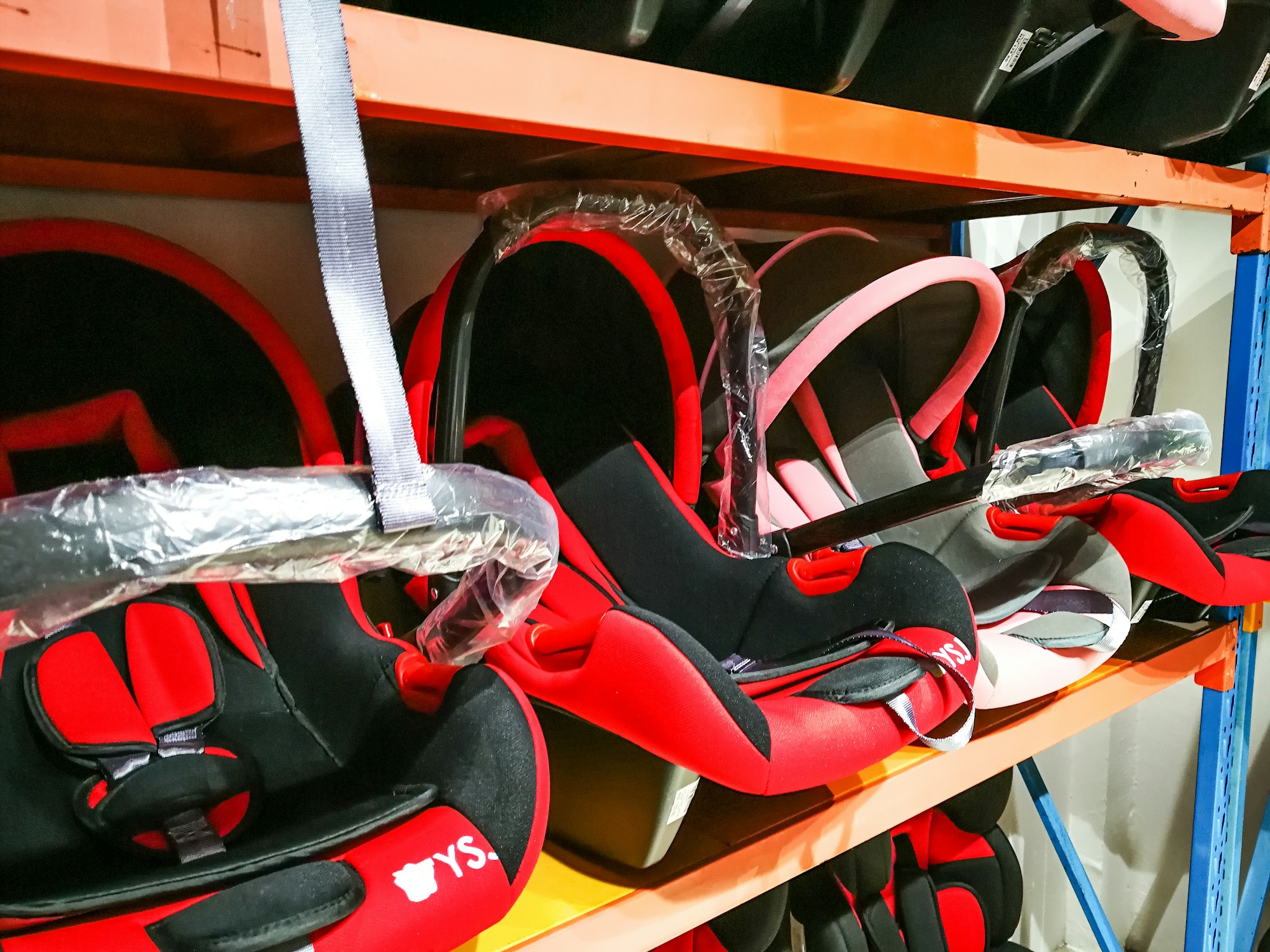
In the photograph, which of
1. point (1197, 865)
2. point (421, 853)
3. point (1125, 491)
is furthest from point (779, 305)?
point (1197, 865)

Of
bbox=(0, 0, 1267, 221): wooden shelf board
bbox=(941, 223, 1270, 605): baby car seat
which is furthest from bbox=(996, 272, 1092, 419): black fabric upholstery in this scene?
bbox=(0, 0, 1267, 221): wooden shelf board

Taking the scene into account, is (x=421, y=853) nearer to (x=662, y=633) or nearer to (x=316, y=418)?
(x=662, y=633)

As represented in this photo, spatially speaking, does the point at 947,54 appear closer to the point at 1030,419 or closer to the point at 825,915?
the point at 1030,419

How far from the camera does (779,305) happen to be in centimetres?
85

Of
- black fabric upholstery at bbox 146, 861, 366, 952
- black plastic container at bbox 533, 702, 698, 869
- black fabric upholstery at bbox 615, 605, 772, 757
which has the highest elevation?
black fabric upholstery at bbox 615, 605, 772, 757

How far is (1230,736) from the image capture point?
1138 mm

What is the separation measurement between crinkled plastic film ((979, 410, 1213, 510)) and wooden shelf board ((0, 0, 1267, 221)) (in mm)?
199

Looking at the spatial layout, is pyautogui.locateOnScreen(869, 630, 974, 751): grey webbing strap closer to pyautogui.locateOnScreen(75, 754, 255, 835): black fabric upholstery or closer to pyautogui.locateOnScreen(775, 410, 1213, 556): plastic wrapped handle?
pyautogui.locateOnScreen(775, 410, 1213, 556): plastic wrapped handle

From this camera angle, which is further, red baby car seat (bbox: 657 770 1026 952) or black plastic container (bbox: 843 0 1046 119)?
red baby car seat (bbox: 657 770 1026 952)

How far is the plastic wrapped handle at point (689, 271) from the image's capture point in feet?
1.81

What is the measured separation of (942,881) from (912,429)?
617 millimetres

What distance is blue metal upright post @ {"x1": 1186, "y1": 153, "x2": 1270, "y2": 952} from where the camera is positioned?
3.46 ft

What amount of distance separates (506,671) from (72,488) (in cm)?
32

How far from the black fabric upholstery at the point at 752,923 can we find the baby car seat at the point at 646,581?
284 mm
